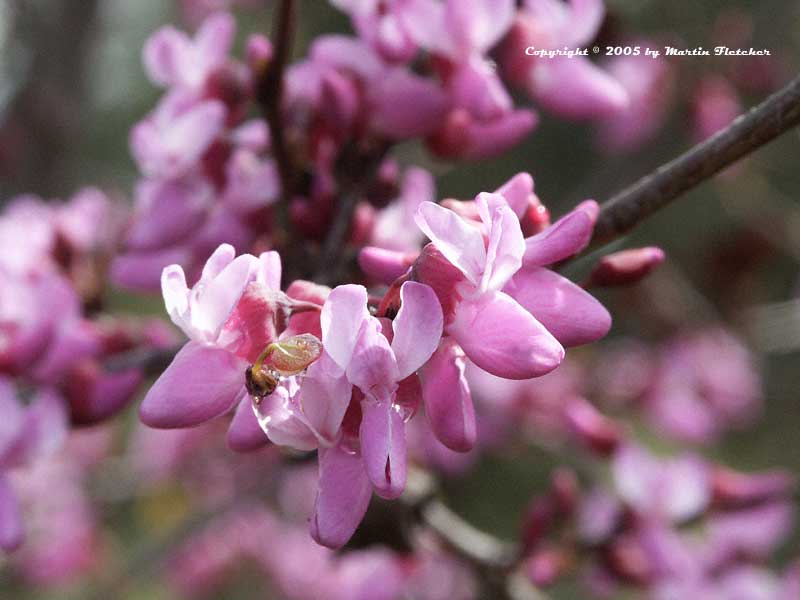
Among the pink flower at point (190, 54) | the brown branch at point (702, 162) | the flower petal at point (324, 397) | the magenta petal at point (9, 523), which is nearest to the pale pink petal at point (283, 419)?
the flower petal at point (324, 397)

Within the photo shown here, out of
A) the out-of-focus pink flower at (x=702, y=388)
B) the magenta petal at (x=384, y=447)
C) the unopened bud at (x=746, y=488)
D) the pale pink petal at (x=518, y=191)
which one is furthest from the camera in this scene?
the out-of-focus pink flower at (x=702, y=388)

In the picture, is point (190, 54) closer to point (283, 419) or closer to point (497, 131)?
point (497, 131)

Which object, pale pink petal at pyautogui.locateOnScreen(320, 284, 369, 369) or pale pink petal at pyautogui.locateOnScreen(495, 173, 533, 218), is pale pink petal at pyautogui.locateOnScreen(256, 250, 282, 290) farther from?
pale pink petal at pyautogui.locateOnScreen(495, 173, 533, 218)

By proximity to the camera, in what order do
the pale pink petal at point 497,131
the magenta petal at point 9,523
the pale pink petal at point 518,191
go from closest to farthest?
the pale pink petal at point 518,191
the magenta petal at point 9,523
the pale pink petal at point 497,131

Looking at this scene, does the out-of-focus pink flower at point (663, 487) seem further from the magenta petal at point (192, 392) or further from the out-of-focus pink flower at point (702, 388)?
the out-of-focus pink flower at point (702, 388)

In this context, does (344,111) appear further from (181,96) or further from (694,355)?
(694,355)

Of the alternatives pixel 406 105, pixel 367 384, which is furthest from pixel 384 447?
pixel 406 105

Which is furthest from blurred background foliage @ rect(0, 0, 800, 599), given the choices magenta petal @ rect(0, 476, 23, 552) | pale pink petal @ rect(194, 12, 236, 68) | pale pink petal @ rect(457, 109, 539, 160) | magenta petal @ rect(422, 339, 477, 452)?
magenta petal @ rect(422, 339, 477, 452)
